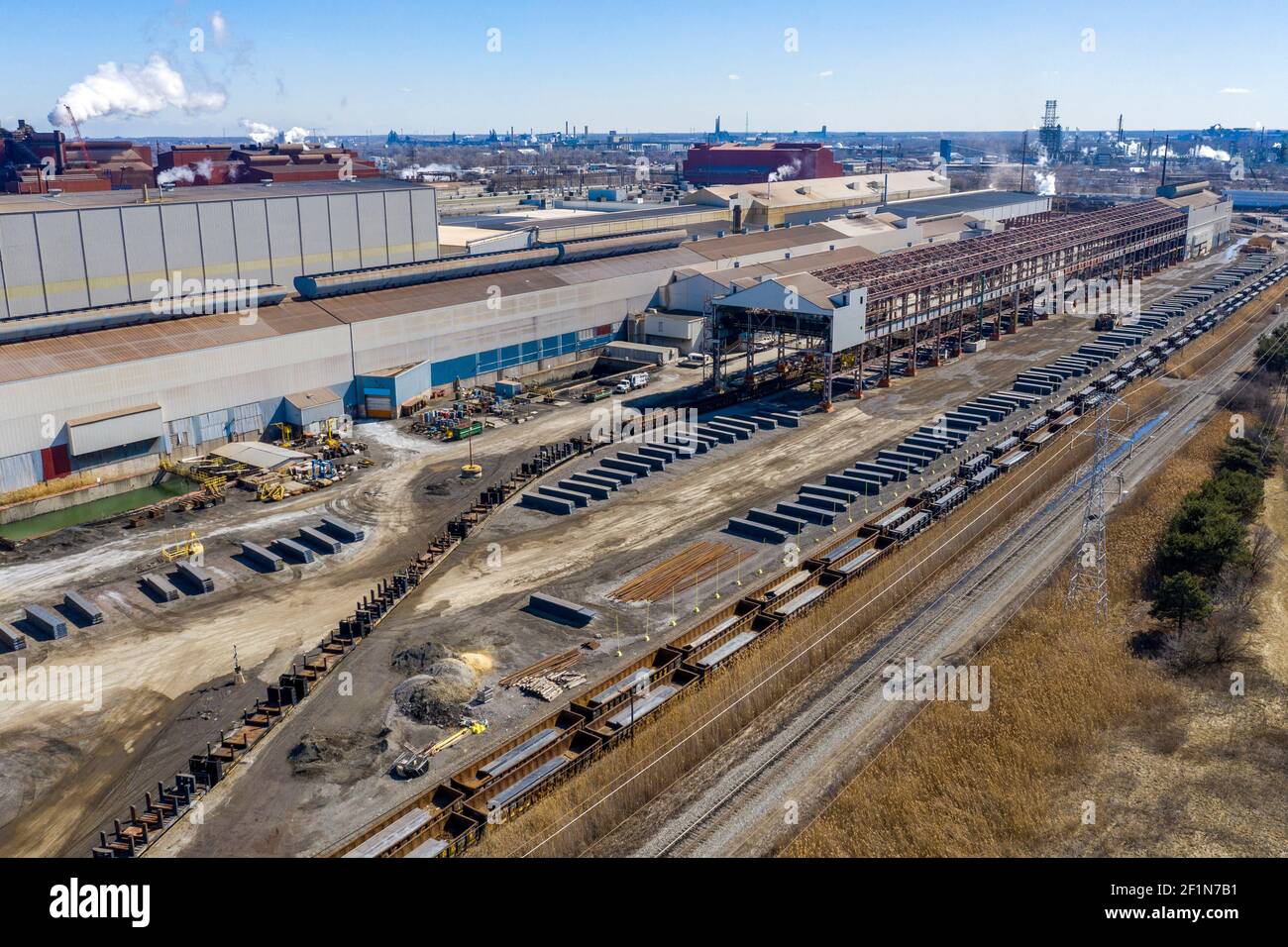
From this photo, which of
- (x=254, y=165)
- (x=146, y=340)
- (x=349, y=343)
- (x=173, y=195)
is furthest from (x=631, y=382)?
(x=254, y=165)

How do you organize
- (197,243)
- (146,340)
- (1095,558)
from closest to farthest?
(1095,558)
(146,340)
(197,243)

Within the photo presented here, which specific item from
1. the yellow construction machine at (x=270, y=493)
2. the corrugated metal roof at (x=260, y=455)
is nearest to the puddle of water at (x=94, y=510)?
the corrugated metal roof at (x=260, y=455)

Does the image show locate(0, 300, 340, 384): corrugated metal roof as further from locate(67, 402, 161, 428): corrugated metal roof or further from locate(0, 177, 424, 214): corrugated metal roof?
locate(0, 177, 424, 214): corrugated metal roof

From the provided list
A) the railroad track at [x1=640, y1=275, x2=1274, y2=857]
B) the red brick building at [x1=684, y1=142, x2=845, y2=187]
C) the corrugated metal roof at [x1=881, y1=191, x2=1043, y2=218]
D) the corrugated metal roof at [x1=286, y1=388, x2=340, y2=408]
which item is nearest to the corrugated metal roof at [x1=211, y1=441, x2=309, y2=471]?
the corrugated metal roof at [x1=286, y1=388, x2=340, y2=408]

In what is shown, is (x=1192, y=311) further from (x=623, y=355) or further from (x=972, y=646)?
(x=972, y=646)

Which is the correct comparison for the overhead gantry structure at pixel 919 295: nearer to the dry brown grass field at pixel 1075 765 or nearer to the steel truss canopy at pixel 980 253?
the steel truss canopy at pixel 980 253

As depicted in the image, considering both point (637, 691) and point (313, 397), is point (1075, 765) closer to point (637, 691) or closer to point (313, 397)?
point (637, 691)

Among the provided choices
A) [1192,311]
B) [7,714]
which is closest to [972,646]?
[7,714]
